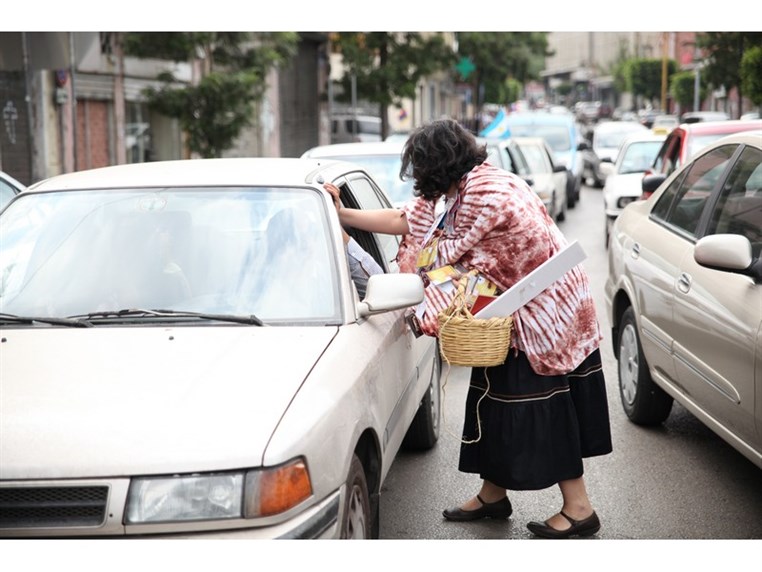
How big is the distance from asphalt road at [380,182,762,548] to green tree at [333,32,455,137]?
2478 cm

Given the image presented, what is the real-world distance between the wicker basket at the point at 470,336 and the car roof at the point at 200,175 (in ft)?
2.68

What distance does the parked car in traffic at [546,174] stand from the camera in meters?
17.4

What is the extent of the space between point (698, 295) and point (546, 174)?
1343 cm

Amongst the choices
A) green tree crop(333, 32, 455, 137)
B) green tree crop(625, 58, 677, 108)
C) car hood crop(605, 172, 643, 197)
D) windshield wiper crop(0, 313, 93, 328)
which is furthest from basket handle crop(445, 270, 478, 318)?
green tree crop(625, 58, 677, 108)

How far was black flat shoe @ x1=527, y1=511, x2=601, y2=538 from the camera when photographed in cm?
473

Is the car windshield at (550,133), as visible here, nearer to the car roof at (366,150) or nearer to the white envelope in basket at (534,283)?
the car roof at (366,150)

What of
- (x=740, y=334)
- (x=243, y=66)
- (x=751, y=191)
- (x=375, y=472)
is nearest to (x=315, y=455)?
(x=375, y=472)

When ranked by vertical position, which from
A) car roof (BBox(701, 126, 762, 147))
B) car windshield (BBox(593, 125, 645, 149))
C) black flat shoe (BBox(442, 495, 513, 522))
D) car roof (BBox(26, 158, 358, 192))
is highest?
car roof (BBox(701, 126, 762, 147))

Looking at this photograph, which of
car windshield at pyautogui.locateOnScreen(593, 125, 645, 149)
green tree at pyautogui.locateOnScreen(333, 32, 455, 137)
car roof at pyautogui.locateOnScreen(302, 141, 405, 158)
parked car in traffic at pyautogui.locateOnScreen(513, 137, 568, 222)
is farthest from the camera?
car windshield at pyautogui.locateOnScreen(593, 125, 645, 149)

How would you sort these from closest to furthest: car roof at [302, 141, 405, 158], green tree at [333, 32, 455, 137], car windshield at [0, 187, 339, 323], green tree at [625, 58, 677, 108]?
car windshield at [0, 187, 339, 323]
car roof at [302, 141, 405, 158]
green tree at [333, 32, 455, 137]
green tree at [625, 58, 677, 108]

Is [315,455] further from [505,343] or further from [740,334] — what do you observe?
[740,334]

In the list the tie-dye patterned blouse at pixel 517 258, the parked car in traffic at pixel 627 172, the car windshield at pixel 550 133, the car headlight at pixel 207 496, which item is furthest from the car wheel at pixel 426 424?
the car windshield at pixel 550 133

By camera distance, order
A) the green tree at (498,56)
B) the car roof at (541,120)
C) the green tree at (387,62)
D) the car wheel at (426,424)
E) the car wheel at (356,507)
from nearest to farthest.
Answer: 1. the car wheel at (356,507)
2. the car wheel at (426,424)
3. the car roof at (541,120)
4. the green tree at (387,62)
5. the green tree at (498,56)

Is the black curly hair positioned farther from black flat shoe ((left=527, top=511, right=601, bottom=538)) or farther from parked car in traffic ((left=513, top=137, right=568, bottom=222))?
parked car in traffic ((left=513, top=137, right=568, bottom=222))
